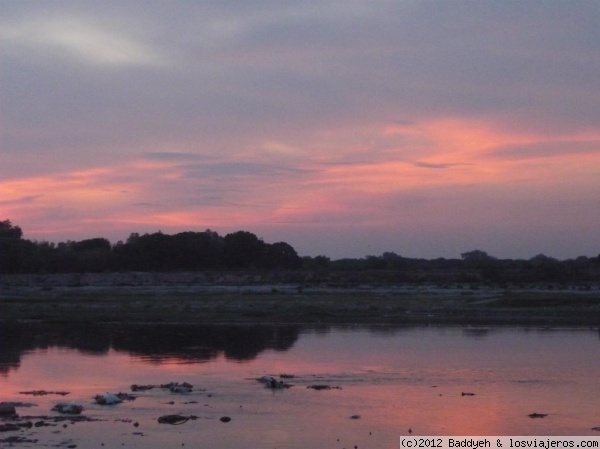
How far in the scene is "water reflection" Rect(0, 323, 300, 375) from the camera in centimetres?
3322

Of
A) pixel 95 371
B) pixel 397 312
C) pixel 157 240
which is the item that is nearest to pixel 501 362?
pixel 95 371

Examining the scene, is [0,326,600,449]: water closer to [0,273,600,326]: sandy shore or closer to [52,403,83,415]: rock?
[52,403,83,415]: rock

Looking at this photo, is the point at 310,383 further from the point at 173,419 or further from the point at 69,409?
the point at 69,409

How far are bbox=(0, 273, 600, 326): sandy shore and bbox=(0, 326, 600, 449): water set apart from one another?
9.16 metres

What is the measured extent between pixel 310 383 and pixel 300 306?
1236 inches

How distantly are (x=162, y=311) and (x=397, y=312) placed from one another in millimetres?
14890

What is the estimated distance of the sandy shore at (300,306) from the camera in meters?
51.6

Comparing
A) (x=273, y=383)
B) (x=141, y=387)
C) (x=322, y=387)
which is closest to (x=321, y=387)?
(x=322, y=387)

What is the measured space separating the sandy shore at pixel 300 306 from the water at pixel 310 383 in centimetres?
916

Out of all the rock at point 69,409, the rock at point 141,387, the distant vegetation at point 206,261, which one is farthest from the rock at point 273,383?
the distant vegetation at point 206,261

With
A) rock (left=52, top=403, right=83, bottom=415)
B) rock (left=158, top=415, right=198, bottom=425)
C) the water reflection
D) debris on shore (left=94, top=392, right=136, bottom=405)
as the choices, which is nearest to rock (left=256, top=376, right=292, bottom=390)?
debris on shore (left=94, top=392, right=136, bottom=405)

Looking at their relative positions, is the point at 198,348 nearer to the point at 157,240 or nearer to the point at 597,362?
the point at 597,362

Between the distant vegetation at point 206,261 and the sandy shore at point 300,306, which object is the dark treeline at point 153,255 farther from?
the sandy shore at point 300,306

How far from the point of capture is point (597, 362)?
30594mm
